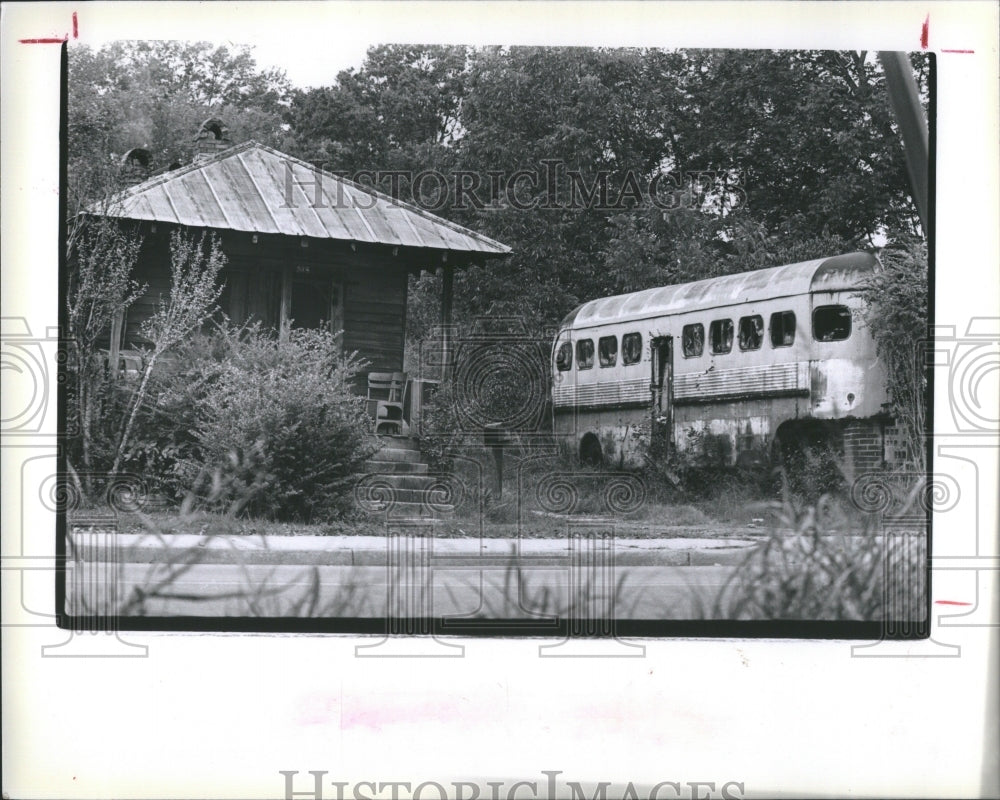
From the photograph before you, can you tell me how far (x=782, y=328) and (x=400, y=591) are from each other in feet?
12.0

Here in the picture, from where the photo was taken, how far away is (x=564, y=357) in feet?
24.5

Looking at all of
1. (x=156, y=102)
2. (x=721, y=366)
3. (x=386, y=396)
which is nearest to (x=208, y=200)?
(x=156, y=102)

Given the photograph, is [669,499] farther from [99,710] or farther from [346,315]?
[99,710]

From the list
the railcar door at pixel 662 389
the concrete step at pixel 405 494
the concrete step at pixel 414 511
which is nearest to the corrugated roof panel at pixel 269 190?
the concrete step at pixel 405 494

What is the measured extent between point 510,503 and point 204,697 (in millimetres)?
1979

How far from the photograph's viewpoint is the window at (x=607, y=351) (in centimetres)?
730

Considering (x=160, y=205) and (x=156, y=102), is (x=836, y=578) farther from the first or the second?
(x=160, y=205)

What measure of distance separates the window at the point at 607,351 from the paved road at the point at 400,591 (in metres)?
2.34

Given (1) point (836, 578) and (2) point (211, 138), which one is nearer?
(1) point (836, 578)

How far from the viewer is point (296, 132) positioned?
653cm

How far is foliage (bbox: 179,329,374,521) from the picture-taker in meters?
5.99

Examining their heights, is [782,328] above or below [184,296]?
below

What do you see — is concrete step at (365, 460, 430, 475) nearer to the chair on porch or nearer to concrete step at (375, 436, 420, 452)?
concrete step at (375, 436, 420, 452)

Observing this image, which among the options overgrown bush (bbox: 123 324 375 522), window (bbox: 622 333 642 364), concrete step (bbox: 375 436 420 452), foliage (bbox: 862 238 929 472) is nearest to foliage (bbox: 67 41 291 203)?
overgrown bush (bbox: 123 324 375 522)
